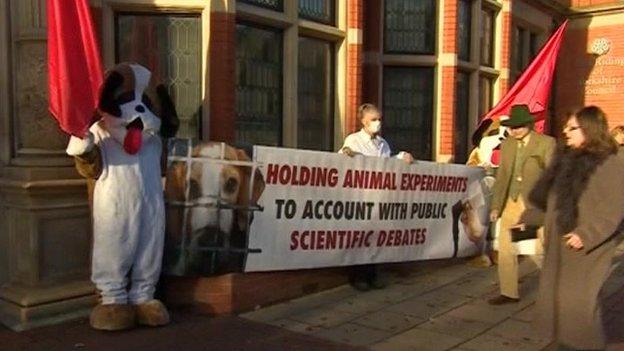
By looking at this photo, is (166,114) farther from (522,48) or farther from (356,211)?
(522,48)

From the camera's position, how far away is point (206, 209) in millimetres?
5012

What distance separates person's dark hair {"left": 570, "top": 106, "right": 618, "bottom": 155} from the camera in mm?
3557

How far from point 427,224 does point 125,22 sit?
3540 mm

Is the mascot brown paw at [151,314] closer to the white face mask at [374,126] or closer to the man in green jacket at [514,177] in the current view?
the white face mask at [374,126]

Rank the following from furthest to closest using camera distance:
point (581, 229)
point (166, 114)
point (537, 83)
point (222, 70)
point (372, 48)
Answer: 1. point (372, 48)
2. point (537, 83)
3. point (222, 70)
4. point (166, 114)
5. point (581, 229)

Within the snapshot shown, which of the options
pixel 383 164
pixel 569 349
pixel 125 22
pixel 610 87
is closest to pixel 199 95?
pixel 125 22

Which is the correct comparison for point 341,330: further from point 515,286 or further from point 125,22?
point 125,22

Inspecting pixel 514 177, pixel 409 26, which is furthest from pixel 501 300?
pixel 409 26

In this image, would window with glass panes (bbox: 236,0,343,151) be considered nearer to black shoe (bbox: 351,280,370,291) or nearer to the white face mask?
the white face mask

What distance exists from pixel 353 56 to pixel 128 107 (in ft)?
10.7

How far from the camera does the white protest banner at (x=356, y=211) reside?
17.3 feet

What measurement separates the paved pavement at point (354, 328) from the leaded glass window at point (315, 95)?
6.00 ft

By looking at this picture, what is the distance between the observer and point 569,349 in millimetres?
3637

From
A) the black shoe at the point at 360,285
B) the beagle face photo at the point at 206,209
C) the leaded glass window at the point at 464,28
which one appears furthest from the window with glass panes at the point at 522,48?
the beagle face photo at the point at 206,209
